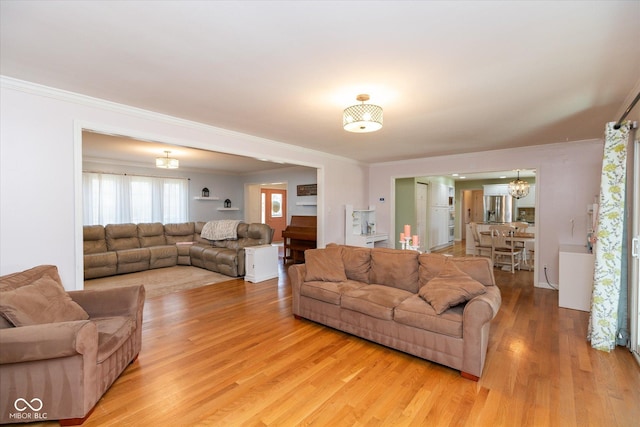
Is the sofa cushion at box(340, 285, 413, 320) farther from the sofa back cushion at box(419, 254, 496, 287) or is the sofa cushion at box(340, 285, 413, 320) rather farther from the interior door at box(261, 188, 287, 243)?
the interior door at box(261, 188, 287, 243)

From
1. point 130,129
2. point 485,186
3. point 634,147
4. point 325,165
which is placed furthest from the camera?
point 485,186

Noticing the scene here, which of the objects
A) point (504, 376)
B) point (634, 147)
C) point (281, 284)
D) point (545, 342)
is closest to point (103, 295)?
point (281, 284)

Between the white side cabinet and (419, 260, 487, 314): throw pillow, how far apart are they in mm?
3176

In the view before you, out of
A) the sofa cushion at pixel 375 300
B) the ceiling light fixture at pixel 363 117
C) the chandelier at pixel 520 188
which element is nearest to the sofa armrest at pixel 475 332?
the sofa cushion at pixel 375 300

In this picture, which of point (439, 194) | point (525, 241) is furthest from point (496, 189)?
point (525, 241)

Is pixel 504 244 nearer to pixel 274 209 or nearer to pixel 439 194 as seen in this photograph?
pixel 439 194

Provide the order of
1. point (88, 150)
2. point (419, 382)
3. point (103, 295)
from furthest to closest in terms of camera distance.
→ point (88, 150), point (103, 295), point (419, 382)

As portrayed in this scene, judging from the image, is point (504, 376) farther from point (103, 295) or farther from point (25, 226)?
point (25, 226)

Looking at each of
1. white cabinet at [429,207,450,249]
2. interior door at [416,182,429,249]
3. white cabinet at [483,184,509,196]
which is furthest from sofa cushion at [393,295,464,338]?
white cabinet at [483,184,509,196]

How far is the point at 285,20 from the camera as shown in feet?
5.43

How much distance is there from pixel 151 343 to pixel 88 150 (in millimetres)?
4550

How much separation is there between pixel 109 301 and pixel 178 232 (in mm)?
4835

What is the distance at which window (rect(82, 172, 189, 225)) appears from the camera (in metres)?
6.27

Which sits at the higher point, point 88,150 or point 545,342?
point 88,150
